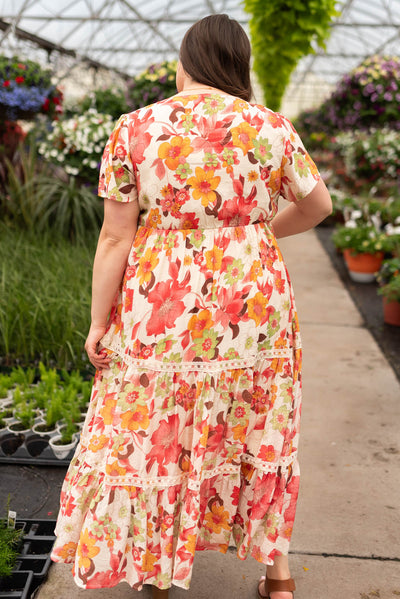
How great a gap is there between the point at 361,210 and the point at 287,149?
5.04m

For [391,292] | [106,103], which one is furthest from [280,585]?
[106,103]

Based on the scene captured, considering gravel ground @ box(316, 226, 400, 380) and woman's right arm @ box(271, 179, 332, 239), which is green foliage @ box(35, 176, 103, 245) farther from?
woman's right arm @ box(271, 179, 332, 239)

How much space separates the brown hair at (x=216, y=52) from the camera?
4.44 feet

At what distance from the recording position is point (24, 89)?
4844 millimetres

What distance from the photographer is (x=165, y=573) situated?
1.47m

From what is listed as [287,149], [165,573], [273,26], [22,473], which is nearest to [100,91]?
[273,26]

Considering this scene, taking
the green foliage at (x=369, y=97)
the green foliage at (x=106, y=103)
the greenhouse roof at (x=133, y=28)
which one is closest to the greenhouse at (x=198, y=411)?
the green foliage at (x=106, y=103)

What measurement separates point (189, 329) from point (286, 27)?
3740mm

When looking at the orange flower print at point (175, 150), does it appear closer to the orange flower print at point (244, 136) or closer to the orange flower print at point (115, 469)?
the orange flower print at point (244, 136)

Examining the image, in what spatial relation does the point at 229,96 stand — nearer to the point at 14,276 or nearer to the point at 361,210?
the point at 14,276

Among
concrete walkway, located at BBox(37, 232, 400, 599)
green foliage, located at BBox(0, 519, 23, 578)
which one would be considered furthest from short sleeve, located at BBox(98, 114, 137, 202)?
concrete walkway, located at BBox(37, 232, 400, 599)

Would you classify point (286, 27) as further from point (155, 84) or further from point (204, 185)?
point (204, 185)

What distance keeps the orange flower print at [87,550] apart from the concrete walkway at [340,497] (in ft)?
1.22

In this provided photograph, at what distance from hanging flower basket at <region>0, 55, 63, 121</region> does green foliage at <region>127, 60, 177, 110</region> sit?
85cm
